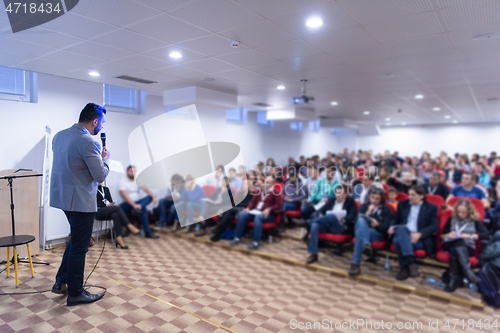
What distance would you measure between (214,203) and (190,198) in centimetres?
47

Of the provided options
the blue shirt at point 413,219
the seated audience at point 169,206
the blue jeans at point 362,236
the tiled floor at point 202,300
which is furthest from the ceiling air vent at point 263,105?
the blue shirt at point 413,219

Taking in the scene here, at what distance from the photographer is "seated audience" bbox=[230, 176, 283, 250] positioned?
5344mm

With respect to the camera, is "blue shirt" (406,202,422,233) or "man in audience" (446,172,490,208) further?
"man in audience" (446,172,490,208)

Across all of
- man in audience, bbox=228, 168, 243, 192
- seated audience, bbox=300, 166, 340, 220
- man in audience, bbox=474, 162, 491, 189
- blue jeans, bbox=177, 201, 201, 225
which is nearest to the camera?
seated audience, bbox=300, 166, 340, 220

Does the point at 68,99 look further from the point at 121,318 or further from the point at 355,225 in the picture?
the point at 355,225

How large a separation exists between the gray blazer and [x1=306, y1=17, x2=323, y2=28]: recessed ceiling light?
2.05m

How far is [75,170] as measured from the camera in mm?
2271

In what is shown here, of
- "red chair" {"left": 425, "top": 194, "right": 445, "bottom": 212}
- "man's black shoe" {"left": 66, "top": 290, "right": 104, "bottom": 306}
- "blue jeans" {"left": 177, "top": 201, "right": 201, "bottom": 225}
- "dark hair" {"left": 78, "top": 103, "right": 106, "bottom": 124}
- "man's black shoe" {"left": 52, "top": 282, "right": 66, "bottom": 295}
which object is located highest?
"dark hair" {"left": 78, "top": 103, "right": 106, "bottom": 124}

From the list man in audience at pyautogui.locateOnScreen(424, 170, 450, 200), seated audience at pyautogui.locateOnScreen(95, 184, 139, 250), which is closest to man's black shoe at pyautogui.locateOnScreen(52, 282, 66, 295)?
seated audience at pyautogui.locateOnScreen(95, 184, 139, 250)

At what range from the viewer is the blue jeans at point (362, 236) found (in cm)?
418

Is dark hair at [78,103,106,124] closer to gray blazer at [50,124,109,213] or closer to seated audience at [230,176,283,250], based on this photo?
gray blazer at [50,124,109,213]

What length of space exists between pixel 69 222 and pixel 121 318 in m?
0.82

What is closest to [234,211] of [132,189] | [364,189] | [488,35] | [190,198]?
[190,198]

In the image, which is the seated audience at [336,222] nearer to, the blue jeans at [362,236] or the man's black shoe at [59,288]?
the blue jeans at [362,236]
